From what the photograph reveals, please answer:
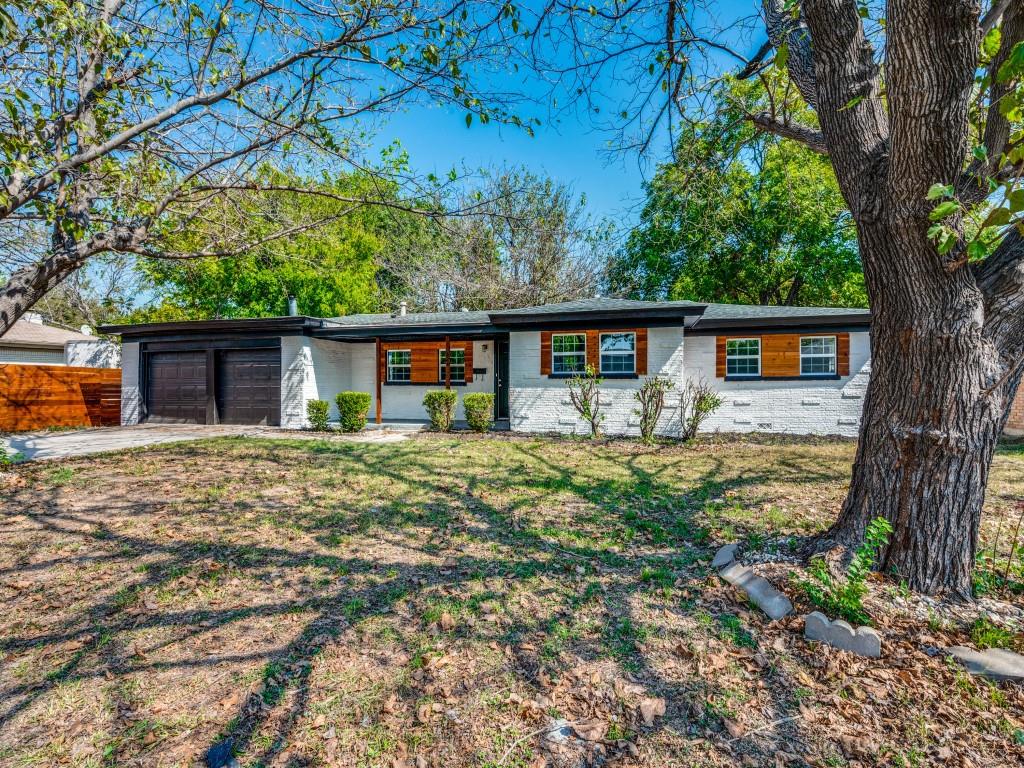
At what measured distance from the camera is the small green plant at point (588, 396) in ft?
34.6

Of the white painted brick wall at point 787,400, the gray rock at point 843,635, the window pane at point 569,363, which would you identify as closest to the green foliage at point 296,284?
the window pane at point 569,363

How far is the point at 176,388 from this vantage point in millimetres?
13273

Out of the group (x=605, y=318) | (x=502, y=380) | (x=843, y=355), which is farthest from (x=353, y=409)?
(x=843, y=355)

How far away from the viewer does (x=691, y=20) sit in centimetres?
466

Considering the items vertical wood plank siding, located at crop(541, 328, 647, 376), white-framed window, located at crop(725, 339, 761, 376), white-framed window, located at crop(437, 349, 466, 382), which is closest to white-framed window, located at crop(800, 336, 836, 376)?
white-framed window, located at crop(725, 339, 761, 376)

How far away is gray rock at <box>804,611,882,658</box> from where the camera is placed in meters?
2.49

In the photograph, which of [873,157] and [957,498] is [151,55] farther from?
[957,498]

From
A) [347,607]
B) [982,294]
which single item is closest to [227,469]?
[347,607]

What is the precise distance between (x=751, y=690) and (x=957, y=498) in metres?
1.90

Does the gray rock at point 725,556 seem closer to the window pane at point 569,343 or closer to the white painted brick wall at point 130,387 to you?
the window pane at point 569,343

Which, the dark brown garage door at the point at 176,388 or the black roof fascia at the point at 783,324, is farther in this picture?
the dark brown garage door at the point at 176,388

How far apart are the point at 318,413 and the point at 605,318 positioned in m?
7.42

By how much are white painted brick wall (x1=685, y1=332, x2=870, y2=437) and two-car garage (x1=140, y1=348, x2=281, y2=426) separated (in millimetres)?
11183

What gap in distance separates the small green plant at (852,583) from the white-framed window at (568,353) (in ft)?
26.9
